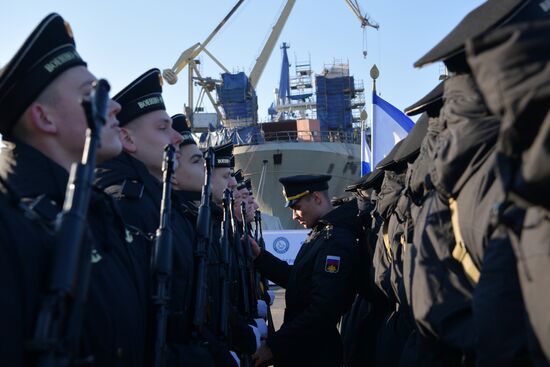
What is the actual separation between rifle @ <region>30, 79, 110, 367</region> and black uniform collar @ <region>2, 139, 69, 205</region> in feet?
1.60

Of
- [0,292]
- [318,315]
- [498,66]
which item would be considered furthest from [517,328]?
[318,315]

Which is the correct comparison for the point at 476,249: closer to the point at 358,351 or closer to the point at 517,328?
the point at 517,328

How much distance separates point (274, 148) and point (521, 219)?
101 ft

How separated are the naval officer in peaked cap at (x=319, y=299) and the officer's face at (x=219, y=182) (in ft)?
4.00

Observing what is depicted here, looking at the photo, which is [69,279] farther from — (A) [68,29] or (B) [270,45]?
(B) [270,45]

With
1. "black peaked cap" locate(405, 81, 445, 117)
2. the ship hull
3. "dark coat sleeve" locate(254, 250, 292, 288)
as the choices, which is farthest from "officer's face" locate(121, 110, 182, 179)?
the ship hull

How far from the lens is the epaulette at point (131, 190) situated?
292cm

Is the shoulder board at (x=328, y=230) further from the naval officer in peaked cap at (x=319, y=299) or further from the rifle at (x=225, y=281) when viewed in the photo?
the rifle at (x=225, y=281)

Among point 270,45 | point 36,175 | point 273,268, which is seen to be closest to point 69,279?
point 36,175

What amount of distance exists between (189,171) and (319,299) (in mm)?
1293

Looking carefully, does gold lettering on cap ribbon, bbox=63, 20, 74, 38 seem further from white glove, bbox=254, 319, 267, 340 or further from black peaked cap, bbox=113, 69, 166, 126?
white glove, bbox=254, 319, 267, 340

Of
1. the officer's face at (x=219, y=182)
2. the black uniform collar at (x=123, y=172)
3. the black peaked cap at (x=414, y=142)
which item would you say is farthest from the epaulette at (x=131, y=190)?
the officer's face at (x=219, y=182)

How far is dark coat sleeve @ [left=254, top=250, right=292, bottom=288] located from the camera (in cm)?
600

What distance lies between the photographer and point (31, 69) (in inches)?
87.0
